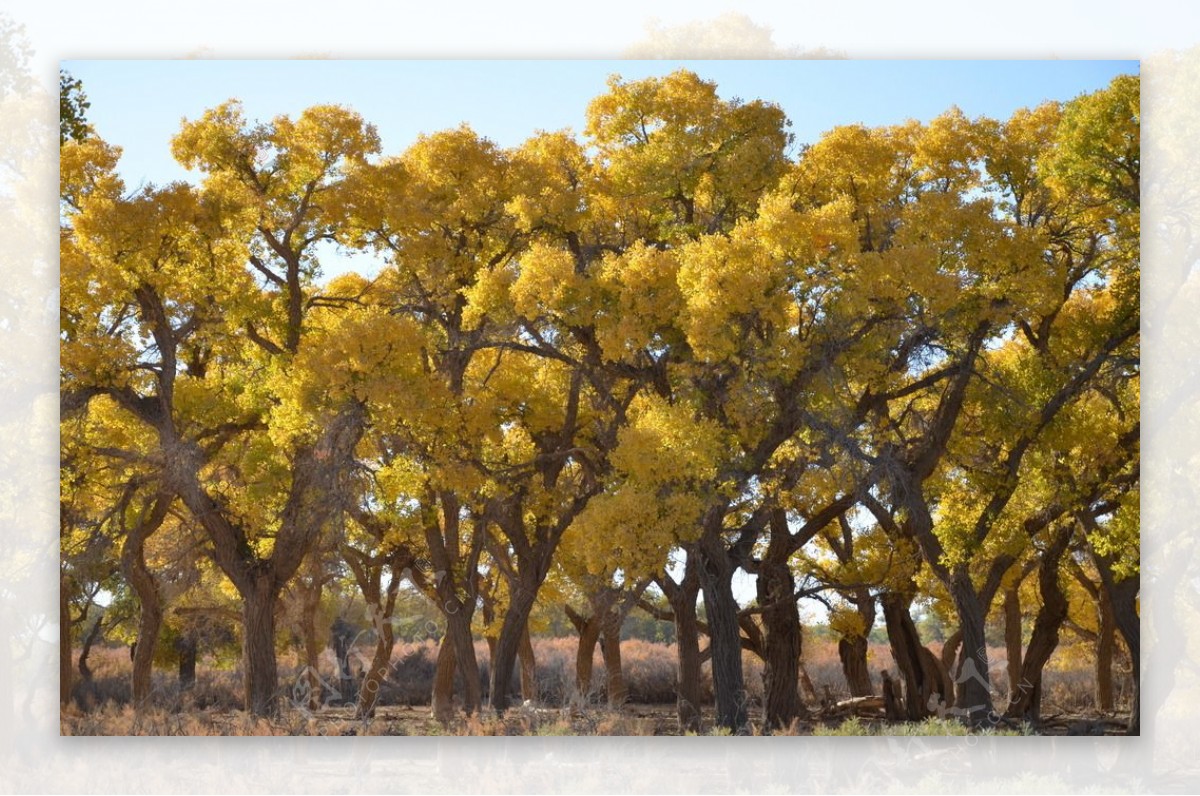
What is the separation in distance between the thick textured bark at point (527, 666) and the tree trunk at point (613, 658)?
74cm

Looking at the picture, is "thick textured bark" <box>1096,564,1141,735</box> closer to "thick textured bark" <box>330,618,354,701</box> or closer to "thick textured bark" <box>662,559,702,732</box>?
"thick textured bark" <box>662,559,702,732</box>

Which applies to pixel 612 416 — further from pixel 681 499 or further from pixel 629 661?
pixel 629 661

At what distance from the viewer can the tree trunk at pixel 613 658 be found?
48.2 ft

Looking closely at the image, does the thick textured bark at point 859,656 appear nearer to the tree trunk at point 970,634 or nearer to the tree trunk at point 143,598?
the tree trunk at point 970,634

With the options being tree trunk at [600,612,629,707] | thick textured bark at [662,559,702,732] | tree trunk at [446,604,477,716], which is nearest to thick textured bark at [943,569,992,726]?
thick textured bark at [662,559,702,732]

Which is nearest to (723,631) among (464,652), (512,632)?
(512,632)

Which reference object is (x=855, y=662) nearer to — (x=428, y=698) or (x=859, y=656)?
(x=859, y=656)

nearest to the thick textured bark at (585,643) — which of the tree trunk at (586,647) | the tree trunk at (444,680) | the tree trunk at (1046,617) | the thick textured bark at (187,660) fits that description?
the tree trunk at (586,647)

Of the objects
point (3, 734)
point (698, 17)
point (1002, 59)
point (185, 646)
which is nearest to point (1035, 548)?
point (1002, 59)

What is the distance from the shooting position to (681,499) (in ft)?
40.3

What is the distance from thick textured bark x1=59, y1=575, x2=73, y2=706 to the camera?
38.6ft

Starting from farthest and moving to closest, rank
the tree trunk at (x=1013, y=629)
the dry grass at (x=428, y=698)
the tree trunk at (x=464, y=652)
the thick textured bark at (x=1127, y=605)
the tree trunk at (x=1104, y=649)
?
1. the tree trunk at (x=464, y=652)
2. the tree trunk at (x=1013, y=629)
3. the tree trunk at (x=1104, y=649)
4. the thick textured bark at (x=1127, y=605)
5. the dry grass at (x=428, y=698)

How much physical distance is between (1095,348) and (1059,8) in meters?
2.79

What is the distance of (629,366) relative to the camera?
13.5 m
